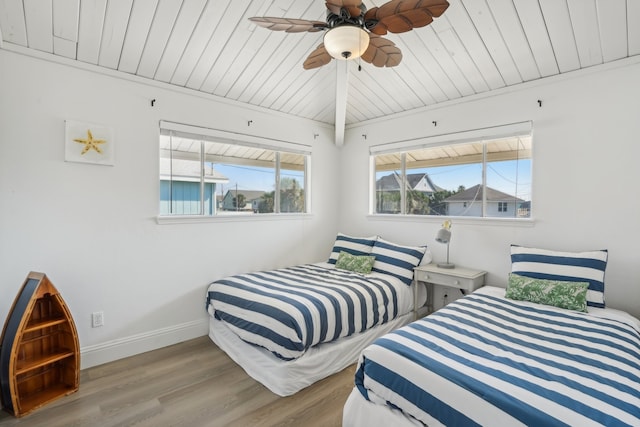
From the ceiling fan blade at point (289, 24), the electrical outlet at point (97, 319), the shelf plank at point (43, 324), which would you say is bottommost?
the electrical outlet at point (97, 319)

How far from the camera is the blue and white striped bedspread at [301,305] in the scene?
2.29 meters

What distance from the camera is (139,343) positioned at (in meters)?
2.82

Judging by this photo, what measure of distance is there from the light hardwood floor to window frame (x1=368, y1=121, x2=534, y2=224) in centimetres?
198

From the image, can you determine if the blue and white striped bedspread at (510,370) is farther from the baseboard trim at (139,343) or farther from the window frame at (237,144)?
the window frame at (237,144)

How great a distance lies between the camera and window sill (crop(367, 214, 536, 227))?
2979 millimetres

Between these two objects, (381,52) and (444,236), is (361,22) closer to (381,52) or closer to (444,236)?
(381,52)

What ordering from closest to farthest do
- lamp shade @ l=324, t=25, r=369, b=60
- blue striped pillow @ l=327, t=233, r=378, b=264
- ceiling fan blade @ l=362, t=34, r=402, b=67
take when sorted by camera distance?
lamp shade @ l=324, t=25, r=369, b=60, ceiling fan blade @ l=362, t=34, r=402, b=67, blue striped pillow @ l=327, t=233, r=378, b=264

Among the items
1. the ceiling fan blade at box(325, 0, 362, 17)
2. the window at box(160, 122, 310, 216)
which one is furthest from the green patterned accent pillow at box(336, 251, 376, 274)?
the ceiling fan blade at box(325, 0, 362, 17)

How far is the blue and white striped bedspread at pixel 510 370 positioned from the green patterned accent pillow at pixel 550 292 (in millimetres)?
146

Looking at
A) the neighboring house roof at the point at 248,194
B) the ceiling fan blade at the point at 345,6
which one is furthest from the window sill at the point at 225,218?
the ceiling fan blade at the point at 345,6

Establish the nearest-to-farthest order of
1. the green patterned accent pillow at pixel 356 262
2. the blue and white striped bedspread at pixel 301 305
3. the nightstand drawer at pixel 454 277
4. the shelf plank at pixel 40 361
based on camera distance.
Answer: the shelf plank at pixel 40 361, the blue and white striped bedspread at pixel 301 305, the nightstand drawer at pixel 454 277, the green patterned accent pillow at pixel 356 262

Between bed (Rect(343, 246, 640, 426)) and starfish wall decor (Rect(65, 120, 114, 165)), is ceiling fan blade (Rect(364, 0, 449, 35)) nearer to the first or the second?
bed (Rect(343, 246, 640, 426))

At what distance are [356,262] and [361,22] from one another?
240 centimetres

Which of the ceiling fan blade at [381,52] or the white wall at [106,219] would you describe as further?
the white wall at [106,219]
